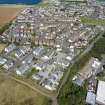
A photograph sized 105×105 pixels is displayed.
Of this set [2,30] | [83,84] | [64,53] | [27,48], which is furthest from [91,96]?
[2,30]

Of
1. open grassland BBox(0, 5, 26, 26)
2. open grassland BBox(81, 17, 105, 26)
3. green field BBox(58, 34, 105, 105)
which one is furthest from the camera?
open grassland BBox(0, 5, 26, 26)

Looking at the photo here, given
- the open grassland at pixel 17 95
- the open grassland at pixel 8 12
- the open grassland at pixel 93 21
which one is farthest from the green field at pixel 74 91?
the open grassland at pixel 8 12

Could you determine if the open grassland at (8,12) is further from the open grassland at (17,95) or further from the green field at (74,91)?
the open grassland at (17,95)

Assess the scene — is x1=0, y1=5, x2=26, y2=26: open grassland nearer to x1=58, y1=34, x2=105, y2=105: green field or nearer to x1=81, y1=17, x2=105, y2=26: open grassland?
x1=81, y1=17, x2=105, y2=26: open grassland

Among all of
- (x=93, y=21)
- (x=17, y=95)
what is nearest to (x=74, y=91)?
(x=17, y=95)

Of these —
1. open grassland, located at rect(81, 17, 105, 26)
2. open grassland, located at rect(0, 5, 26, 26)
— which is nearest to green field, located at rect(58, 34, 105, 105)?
open grassland, located at rect(81, 17, 105, 26)

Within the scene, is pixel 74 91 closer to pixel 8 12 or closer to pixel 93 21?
pixel 93 21

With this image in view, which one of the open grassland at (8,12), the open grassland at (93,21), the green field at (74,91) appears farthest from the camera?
the open grassland at (8,12)
